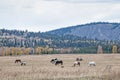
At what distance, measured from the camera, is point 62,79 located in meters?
30.5

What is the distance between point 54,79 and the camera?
101ft

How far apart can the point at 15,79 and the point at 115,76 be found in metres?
7.74

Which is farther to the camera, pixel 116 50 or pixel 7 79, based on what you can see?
pixel 116 50

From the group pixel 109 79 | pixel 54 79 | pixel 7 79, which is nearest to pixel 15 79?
pixel 7 79

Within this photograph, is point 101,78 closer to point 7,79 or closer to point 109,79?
Answer: point 109,79

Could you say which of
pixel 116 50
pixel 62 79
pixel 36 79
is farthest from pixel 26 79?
pixel 116 50

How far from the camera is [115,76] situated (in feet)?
101

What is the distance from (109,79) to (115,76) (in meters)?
1.03

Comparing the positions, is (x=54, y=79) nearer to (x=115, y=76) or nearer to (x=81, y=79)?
(x=81, y=79)

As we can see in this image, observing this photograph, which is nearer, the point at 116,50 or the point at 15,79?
the point at 15,79

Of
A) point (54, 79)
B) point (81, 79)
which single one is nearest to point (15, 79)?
point (54, 79)

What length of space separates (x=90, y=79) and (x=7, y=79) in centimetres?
631

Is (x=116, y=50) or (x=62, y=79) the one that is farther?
(x=116, y=50)

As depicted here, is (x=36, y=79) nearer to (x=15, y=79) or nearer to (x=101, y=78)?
(x=15, y=79)
